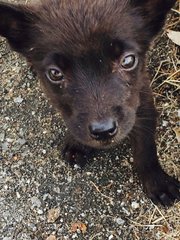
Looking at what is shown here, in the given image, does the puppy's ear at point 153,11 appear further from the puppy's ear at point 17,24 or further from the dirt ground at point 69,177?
the dirt ground at point 69,177

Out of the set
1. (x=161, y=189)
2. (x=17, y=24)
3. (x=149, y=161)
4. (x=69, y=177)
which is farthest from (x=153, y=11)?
(x=69, y=177)

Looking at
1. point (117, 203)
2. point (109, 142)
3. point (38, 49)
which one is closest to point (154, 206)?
point (117, 203)

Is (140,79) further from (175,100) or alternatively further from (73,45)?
(175,100)

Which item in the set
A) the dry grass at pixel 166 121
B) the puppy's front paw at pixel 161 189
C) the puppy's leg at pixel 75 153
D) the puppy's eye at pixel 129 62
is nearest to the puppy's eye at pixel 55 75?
the puppy's eye at pixel 129 62

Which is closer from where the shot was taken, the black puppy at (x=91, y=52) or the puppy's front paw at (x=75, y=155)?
the black puppy at (x=91, y=52)

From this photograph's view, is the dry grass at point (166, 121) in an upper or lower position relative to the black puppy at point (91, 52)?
lower

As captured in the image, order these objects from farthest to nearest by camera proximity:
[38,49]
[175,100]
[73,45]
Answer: [175,100] → [38,49] → [73,45]
